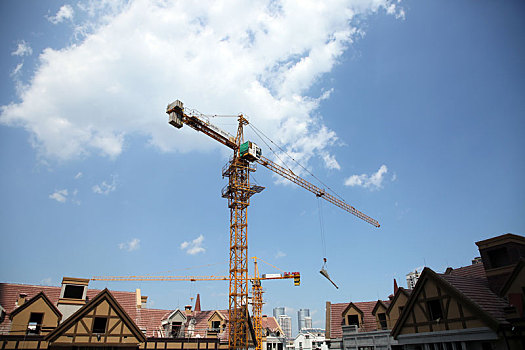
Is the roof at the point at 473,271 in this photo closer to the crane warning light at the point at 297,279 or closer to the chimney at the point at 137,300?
the chimney at the point at 137,300

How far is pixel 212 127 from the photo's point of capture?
66250 millimetres

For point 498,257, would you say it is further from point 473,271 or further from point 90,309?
point 90,309

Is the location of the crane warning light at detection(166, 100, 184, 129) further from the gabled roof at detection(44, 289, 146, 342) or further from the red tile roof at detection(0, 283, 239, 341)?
the gabled roof at detection(44, 289, 146, 342)

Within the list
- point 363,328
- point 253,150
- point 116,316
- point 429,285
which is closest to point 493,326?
point 429,285

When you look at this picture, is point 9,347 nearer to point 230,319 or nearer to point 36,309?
point 36,309

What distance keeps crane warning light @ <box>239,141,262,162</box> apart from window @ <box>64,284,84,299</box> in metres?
37.9

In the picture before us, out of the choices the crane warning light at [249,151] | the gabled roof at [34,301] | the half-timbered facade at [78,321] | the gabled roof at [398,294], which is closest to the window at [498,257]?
the gabled roof at [398,294]

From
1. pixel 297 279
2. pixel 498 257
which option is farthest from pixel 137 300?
pixel 297 279

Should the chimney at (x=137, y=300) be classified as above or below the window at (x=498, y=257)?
below

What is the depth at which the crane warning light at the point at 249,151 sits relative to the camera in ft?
222

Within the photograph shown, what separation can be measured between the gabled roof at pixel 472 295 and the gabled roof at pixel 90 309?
22.8 metres

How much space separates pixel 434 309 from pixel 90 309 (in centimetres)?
2827

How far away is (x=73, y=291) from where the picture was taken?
3722 cm

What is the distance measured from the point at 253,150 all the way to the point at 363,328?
40.0 meters
